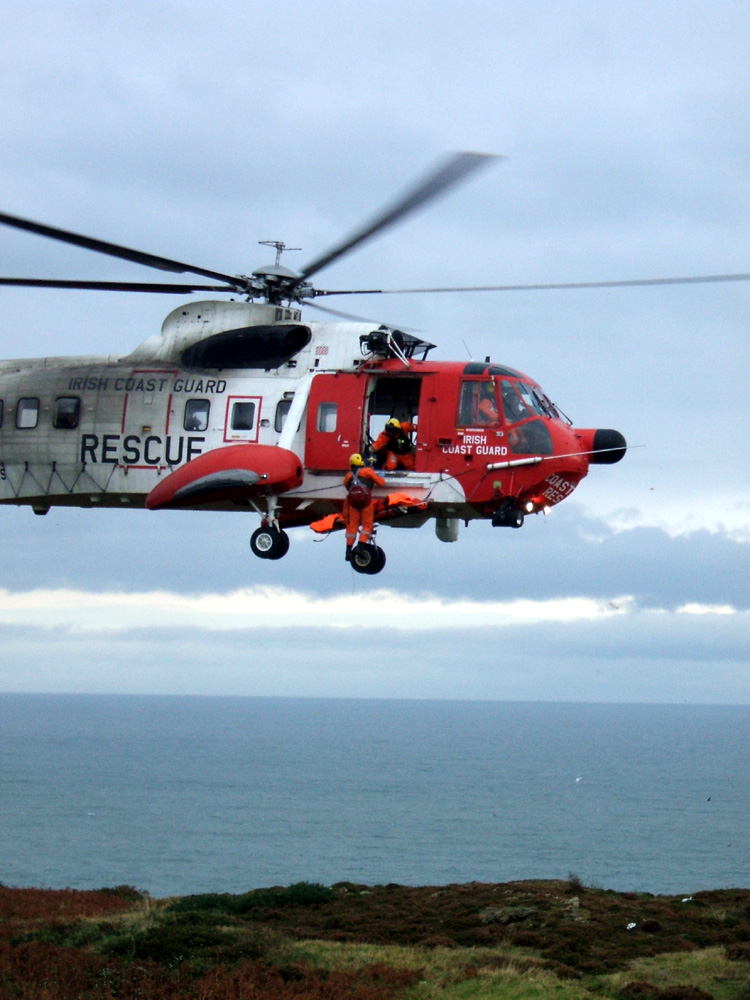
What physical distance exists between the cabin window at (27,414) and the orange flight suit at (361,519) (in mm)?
5818

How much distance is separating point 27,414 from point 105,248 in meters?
4.97

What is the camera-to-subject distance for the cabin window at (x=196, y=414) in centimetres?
2039

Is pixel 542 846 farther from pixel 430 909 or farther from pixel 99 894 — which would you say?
pixel 430 909

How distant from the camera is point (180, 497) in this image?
1984 cm

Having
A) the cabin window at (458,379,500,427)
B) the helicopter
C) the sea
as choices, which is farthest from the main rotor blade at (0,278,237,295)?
the sea

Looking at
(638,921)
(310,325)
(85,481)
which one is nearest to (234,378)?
(310,325)

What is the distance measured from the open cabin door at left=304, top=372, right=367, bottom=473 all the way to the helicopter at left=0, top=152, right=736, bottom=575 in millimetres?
22

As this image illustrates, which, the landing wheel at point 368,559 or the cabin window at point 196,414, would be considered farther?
the cabin window at point 196,414

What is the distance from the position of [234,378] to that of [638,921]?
18841mm

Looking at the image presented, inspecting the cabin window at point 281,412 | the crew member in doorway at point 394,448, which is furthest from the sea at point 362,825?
the crew member in doorway at point 394,448

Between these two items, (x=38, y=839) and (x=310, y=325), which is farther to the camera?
(x=38, y=839)

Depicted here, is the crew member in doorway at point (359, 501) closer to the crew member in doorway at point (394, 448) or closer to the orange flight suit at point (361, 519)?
the orange flight suit at point (361, 519)

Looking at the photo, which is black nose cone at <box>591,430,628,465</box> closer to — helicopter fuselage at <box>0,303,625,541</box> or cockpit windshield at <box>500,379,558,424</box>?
helicopter fuselage at <box>0,303,625,541</box>

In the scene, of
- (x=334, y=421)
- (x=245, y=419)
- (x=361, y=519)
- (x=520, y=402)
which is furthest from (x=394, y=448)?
(x=245, y=419)
